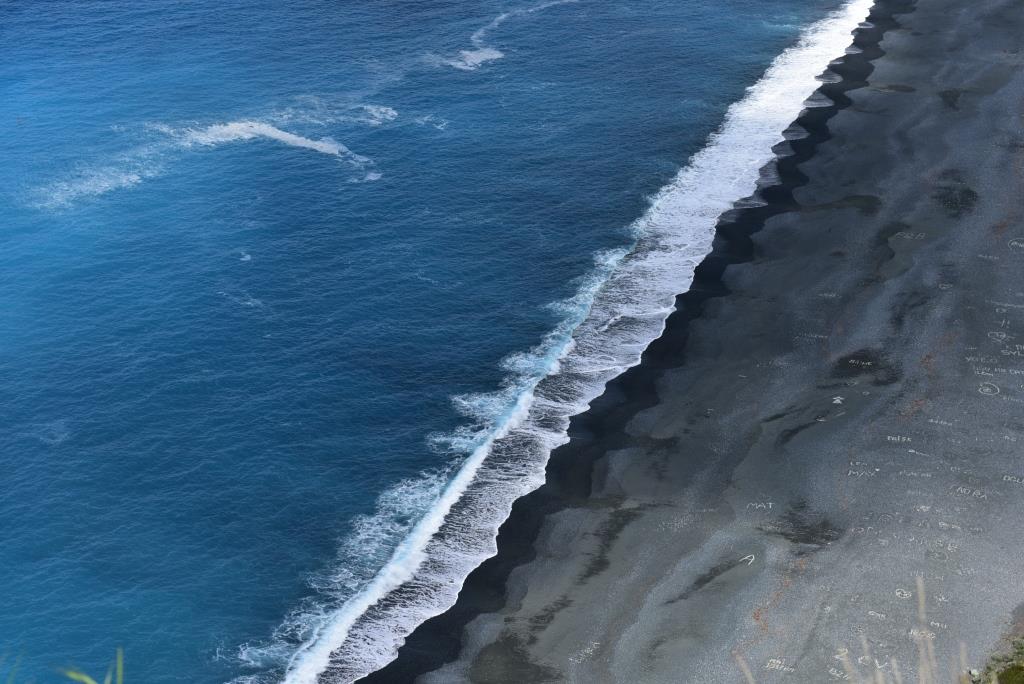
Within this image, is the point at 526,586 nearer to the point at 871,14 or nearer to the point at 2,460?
the point at 2,460

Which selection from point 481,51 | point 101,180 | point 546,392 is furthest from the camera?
point 481,51

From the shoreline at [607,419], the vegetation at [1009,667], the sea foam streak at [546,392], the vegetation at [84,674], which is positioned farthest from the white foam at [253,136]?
the vegetation at [1009,667]

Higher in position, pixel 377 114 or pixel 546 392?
pixel 377 114

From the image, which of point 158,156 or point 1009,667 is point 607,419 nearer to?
point 1009,667

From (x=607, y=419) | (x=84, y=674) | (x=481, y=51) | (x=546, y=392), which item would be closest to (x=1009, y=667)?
(x=607, y=419)

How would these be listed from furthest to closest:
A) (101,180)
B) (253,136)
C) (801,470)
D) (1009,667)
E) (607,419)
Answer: (253,136)
(101,180)
(607,419)
(801,470)
(1009,667)

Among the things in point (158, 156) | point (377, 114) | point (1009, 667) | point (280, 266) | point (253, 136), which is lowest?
point (1009, 667)
